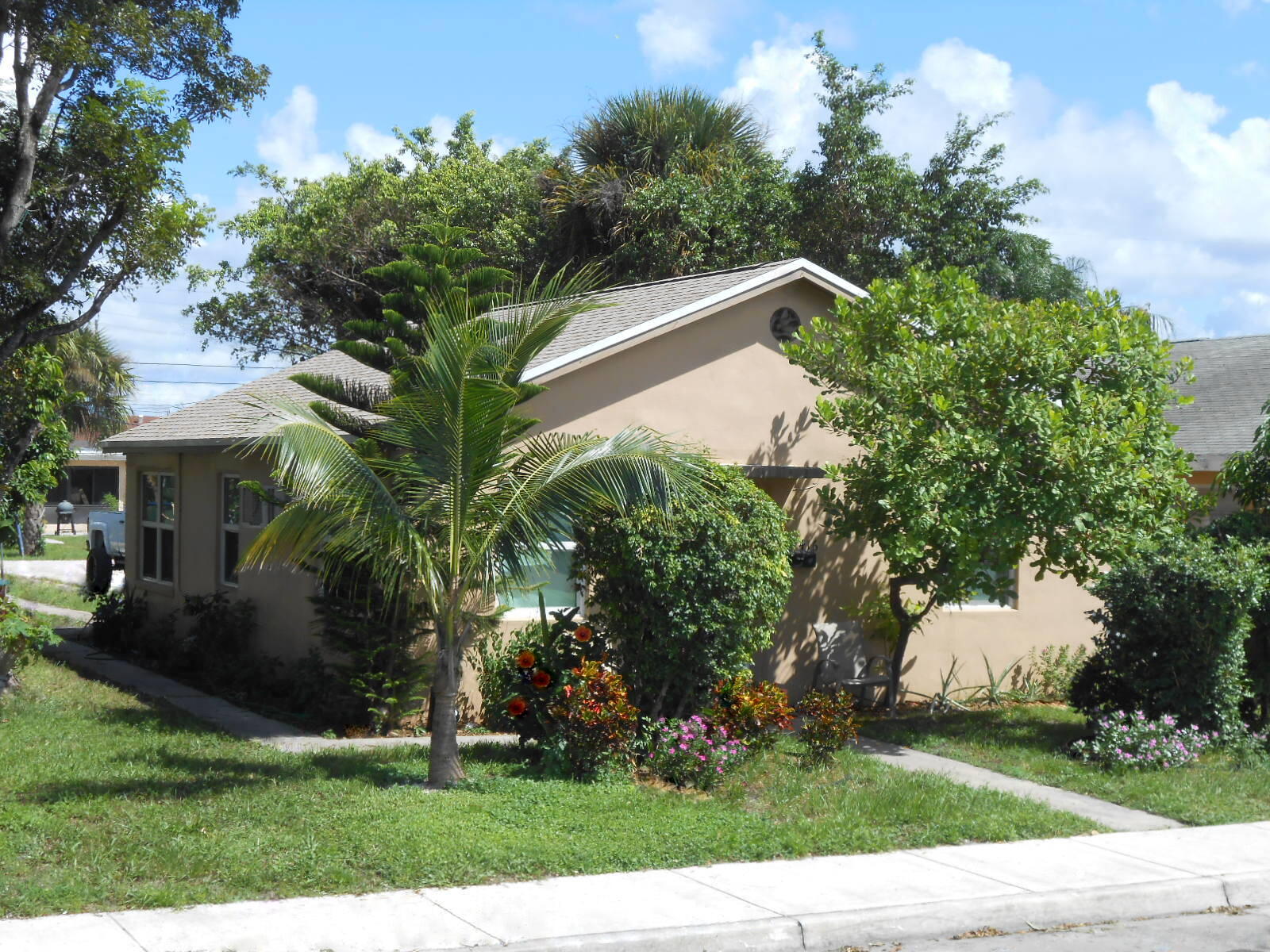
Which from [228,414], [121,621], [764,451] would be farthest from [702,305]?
[121,621]

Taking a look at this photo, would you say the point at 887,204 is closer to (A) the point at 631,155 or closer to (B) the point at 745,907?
(A) the point at 631,155

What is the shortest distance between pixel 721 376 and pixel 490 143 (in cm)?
2290

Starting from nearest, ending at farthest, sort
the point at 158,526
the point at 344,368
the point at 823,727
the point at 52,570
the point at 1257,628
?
the point at 823,727 → the point at 1257,628 → the point at 344,368 → the point at 158,526 → the point at 52,570

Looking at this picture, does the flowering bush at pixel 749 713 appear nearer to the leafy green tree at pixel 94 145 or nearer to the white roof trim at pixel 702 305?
the white roof trim at pixel 702 305

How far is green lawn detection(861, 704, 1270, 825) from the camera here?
9414 millimetres

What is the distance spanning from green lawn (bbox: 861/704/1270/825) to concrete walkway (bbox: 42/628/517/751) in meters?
4.08

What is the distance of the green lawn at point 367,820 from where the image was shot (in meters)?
6.73

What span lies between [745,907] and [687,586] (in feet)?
10.3

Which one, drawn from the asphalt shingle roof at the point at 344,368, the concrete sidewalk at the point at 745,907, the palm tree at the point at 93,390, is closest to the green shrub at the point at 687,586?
the asphalt shingle roof at the point at 344,368

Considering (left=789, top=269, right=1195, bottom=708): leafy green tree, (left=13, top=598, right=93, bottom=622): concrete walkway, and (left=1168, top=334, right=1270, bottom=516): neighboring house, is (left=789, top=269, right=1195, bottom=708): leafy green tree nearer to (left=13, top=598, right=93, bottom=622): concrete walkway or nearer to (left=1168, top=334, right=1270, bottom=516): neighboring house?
(left=1168, top=334, right=1270, bottom=516): neighboring house

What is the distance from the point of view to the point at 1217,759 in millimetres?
10844

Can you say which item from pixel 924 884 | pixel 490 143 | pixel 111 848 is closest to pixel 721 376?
pixel 924 884

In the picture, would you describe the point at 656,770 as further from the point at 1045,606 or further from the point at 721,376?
the point at 1045,606

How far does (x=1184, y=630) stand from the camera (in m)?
10.8
